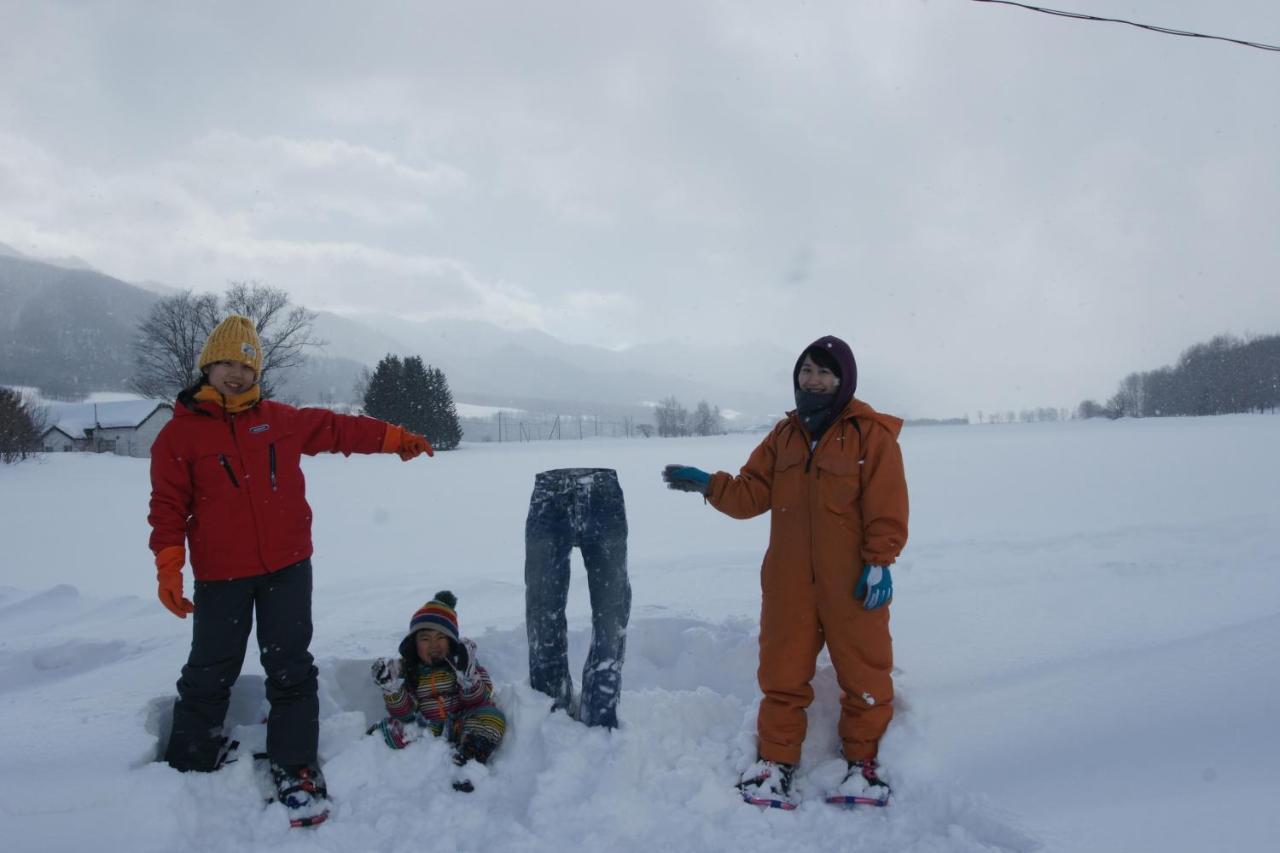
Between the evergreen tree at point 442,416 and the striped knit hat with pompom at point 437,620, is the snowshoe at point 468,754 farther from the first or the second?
the evergreen tree at point 442,416

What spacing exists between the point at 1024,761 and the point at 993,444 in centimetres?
2313

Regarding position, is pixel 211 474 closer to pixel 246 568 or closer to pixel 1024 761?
pixel 246 568

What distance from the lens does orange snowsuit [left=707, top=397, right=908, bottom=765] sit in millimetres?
2701

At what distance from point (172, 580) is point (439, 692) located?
3.77 ft

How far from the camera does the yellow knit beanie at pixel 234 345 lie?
2.84m

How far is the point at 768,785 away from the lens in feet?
8.46

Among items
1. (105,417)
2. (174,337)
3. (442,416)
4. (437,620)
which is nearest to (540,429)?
(442,416)

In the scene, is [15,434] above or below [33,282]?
below

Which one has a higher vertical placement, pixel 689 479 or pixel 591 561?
pixel 689 479

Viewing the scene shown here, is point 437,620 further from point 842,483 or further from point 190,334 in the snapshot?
point 190,334

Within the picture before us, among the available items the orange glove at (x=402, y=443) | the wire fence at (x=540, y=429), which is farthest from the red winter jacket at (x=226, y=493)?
the wire fence at (x=540, y=429)

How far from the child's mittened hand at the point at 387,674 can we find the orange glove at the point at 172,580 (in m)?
0.78

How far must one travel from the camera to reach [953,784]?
2479 millimetres

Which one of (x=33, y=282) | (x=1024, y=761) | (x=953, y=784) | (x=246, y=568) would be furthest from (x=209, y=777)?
(x=33, y=282)
